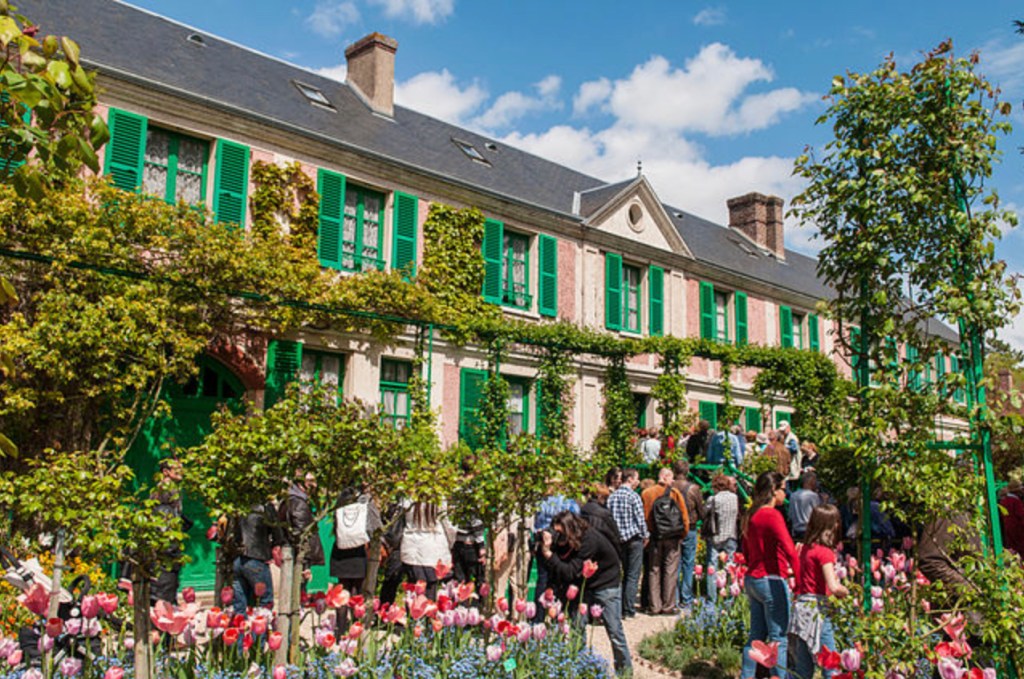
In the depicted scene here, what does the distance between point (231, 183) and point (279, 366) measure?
108 inches

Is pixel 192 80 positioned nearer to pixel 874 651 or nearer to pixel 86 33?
pixel 86 33

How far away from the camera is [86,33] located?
41.2 ft

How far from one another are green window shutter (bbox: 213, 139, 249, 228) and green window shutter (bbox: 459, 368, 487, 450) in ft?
15.1

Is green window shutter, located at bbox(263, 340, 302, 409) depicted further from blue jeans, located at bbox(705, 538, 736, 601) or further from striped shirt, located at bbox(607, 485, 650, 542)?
blue jeans, located at bbox(705, 538, 736, 601)

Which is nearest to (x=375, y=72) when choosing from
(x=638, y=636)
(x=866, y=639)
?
(x=638, y=636)

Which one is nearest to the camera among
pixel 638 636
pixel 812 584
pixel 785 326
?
pixel 812 584

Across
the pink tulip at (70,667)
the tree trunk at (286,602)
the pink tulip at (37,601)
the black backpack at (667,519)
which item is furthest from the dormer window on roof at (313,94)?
the pink tulip at (70,667)

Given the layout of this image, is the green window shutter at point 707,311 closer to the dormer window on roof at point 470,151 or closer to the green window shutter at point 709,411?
the green window shutter at point 709,411

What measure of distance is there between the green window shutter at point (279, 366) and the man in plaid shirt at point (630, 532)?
5405 millimetres

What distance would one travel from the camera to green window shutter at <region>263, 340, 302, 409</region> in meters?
12.7

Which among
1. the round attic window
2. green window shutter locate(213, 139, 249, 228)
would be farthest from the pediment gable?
green window shutter locate(213, 139, 249, 228)

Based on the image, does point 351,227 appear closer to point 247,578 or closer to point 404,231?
point 404,231

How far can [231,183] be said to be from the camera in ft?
41.6

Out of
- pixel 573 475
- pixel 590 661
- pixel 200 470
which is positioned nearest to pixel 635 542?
pixel 573 475
